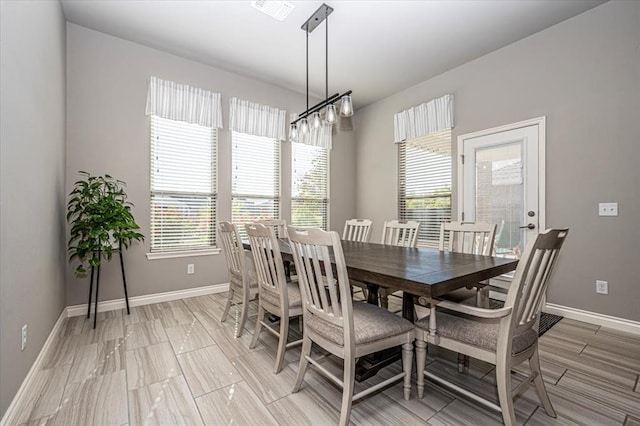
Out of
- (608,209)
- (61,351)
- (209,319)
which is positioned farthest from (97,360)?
(608,209)

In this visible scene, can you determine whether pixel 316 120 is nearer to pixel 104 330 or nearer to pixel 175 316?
pixel 175 316

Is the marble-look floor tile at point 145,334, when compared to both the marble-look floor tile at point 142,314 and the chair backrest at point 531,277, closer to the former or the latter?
the marble-look floor tile at point 142,314

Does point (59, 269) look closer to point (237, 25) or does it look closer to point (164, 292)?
point (164, 292)

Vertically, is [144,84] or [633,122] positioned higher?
[144,84]

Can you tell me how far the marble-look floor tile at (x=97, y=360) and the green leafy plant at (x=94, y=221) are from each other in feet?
2.62

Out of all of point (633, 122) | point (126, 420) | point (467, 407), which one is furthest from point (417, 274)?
point (633, 122)

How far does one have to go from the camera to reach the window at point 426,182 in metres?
4.18

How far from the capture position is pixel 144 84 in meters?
3.47

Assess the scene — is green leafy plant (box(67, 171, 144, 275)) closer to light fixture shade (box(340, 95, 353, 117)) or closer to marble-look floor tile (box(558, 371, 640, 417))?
light fixture shade (box(340, 95, 353, 117))

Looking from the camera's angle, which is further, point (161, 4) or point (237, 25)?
point (237, 25)

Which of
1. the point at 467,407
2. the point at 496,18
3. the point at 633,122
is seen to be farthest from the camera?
the point at 496,18

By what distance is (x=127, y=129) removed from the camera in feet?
11.1

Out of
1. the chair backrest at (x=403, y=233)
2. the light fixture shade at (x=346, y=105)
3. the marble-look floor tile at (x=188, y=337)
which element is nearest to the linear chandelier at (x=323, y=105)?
the light fixture shade at (x=346, y=105)

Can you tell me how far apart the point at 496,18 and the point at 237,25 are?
8.78 ft
